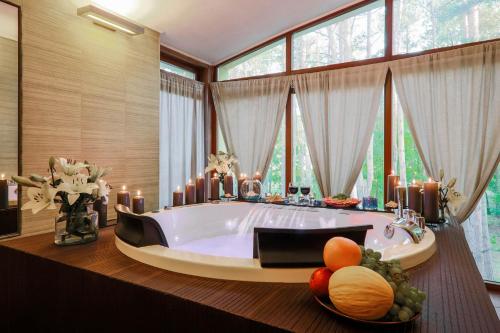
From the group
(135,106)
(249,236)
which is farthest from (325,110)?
(135,106)

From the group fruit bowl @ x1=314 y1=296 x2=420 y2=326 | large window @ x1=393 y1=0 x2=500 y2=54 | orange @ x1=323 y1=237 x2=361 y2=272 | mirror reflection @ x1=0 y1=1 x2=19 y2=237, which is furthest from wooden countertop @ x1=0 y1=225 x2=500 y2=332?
large window @ x1=393 y1=0 x2=500 y2=54

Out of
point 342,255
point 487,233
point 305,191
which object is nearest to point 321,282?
point 342,255

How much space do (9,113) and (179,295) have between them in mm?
1778

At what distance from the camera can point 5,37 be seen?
196 cm

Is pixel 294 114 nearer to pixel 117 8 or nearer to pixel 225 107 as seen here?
pixel 225 107

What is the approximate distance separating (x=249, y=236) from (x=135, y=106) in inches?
59.3

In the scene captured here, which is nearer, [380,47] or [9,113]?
[9,113]

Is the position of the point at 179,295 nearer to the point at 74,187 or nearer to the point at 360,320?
the point at 360,320

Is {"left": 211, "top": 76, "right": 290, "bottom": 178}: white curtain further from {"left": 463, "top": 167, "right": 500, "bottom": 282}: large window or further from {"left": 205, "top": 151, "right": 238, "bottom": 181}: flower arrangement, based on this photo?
{"left": 463, "top": 167, "right": 500, "bottom": 282}: large window

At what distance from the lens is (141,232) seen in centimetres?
136

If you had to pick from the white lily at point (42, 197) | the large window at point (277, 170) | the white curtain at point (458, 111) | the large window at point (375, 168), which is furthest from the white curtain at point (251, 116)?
the white lily at point (42, 197)

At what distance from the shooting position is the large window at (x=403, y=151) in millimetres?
2914

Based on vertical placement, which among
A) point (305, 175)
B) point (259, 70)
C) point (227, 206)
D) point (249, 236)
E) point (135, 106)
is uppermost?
point (259, 70)

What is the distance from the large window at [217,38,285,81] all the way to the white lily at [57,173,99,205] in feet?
8.67
